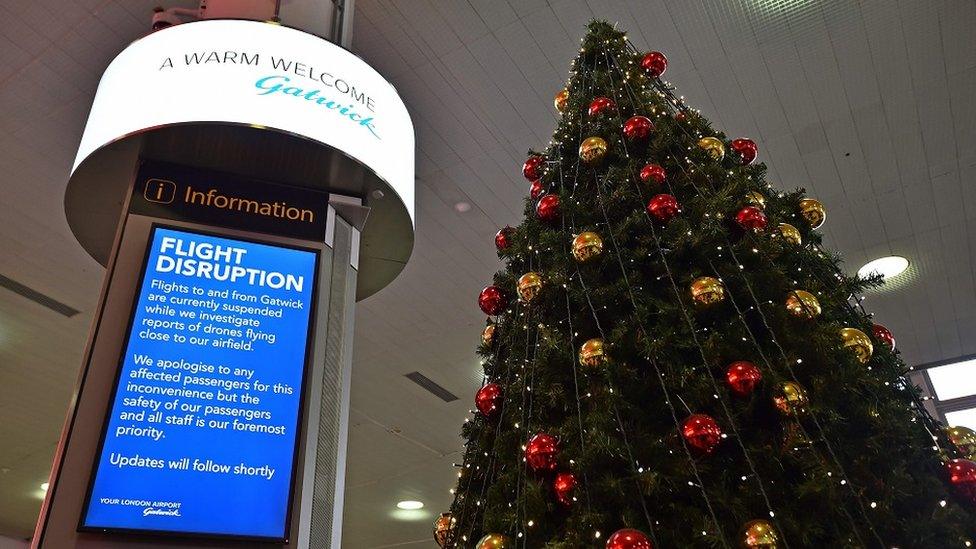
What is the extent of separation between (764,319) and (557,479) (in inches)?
24.1

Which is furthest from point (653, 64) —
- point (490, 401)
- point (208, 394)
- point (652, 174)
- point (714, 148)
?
point (208, 394)

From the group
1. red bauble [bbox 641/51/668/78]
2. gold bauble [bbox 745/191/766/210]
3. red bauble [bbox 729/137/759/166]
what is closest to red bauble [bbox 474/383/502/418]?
gold bauble [bbox 745/191/766/210]

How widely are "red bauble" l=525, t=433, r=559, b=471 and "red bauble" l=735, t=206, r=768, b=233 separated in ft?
2.59

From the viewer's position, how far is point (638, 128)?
2033 mm

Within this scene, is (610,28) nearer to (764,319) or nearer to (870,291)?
(764,319)

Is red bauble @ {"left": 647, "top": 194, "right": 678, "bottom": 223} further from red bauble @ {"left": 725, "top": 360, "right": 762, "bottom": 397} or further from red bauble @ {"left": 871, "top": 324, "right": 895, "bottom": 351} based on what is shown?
red bauble @ {"left": 871, "top": 324, "right": 895, "bottom": 351}

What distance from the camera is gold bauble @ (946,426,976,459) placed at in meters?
1.58

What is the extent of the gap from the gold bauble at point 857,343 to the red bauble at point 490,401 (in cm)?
86

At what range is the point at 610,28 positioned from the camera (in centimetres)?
262

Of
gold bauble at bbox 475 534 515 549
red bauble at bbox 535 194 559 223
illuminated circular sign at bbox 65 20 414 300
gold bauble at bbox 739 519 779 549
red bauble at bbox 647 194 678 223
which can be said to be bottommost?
gold bauble at bbox 739 519 779 549

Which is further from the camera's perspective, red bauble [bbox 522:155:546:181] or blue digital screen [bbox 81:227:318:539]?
red bauble [bbox 522:155:546:181]

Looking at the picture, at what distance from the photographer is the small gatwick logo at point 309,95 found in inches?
87.4

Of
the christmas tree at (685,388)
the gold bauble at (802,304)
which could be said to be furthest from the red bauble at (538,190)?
the gold bauble at (802,304)

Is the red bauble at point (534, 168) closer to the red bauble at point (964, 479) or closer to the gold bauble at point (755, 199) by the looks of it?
the gold bauble at point (755, 199)
